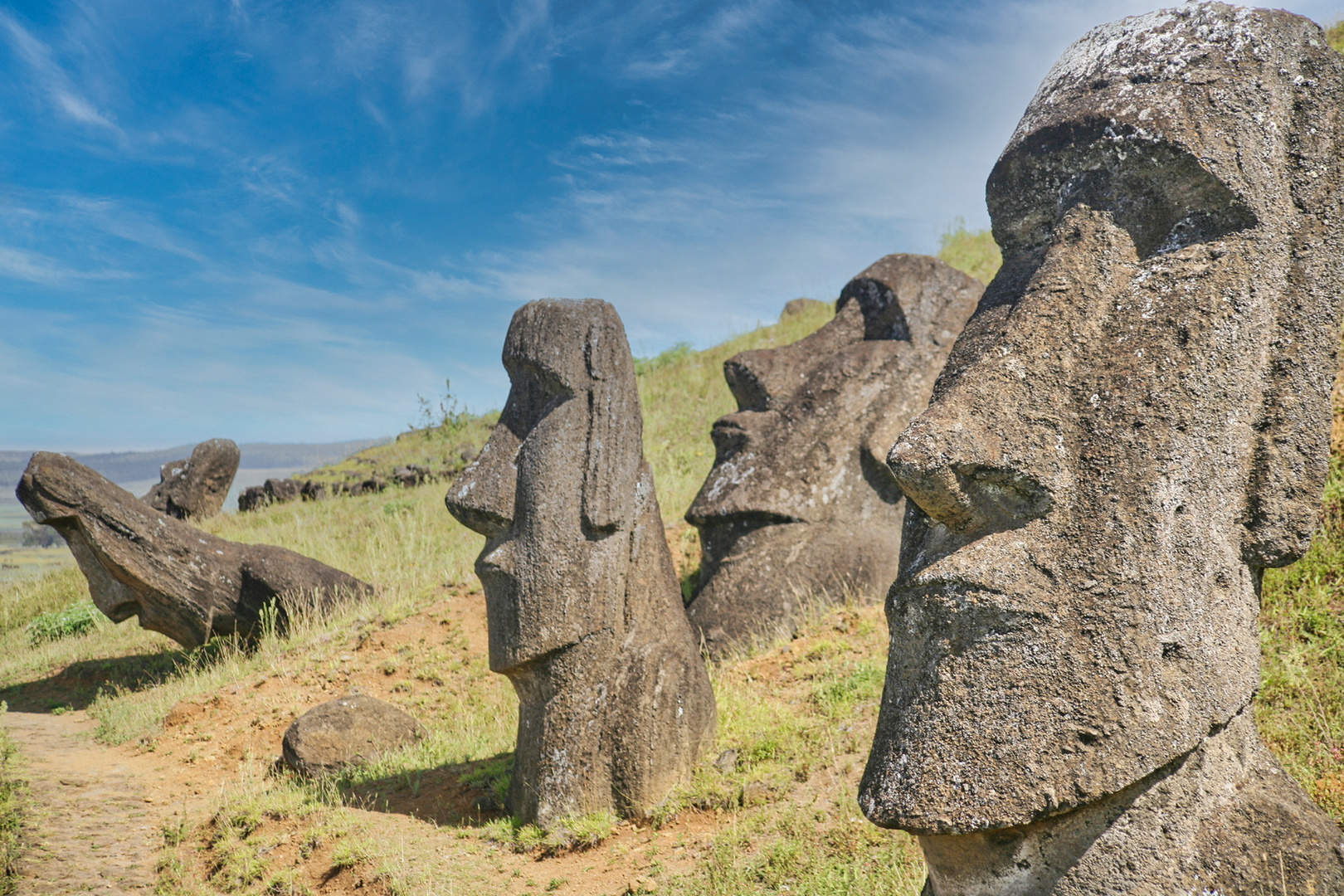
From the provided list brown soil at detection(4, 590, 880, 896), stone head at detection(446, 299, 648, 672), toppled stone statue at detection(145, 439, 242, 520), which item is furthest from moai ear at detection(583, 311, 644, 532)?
toppled stone statue at detection(145, 439, 242, 520)

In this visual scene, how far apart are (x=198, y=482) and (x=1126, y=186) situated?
18.9 metres

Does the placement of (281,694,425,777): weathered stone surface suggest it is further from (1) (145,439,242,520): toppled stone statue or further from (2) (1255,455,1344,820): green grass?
(1) (145,439,242,520): toppled stone statue

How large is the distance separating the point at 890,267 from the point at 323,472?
18474mm

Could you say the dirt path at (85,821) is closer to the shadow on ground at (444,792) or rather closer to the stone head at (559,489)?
the shadow on ground at (444,792)

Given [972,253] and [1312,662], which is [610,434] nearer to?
[1312,662]

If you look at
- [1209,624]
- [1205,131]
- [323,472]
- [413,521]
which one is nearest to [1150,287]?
[1205,131]

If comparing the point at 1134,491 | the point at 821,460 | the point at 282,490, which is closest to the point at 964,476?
the point at 1134,491

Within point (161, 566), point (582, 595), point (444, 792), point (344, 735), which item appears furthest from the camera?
point (161, 566)

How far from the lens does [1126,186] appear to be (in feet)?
8.11

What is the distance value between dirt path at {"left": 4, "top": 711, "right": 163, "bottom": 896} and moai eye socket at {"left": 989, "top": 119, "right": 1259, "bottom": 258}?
18.8 feet

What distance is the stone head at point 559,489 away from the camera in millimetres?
5270

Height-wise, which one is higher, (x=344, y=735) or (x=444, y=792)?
(x=344, y=735)

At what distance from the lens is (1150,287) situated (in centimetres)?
236

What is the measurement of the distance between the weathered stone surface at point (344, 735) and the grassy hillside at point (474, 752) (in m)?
0.18
